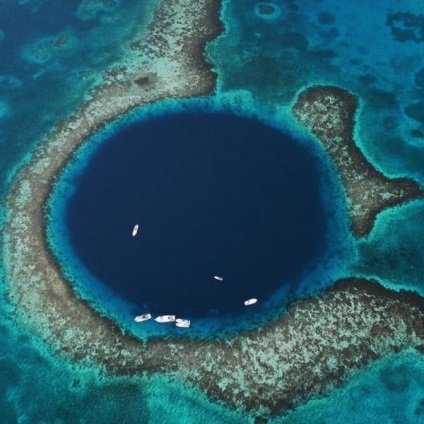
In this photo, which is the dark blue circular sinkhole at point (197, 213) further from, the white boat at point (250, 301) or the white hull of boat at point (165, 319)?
the white hull of boat at point (165, 319)

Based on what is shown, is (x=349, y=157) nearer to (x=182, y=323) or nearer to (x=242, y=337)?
(x=242, y=337)

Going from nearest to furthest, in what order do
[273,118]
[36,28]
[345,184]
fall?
[345,184]
[273,118]
[36,28]

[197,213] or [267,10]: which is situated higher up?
[267,10]

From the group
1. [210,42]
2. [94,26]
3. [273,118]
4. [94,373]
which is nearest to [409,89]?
[273,118]

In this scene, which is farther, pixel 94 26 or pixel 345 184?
pixel 94 26

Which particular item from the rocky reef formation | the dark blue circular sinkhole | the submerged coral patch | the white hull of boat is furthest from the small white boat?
the submerged coral patch

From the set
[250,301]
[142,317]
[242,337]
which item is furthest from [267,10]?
[242,337]

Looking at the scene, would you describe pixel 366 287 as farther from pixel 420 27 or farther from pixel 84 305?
pixel 420 27

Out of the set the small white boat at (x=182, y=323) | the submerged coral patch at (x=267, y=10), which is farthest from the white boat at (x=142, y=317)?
the submerged coral patch at (x=267, y=10)
